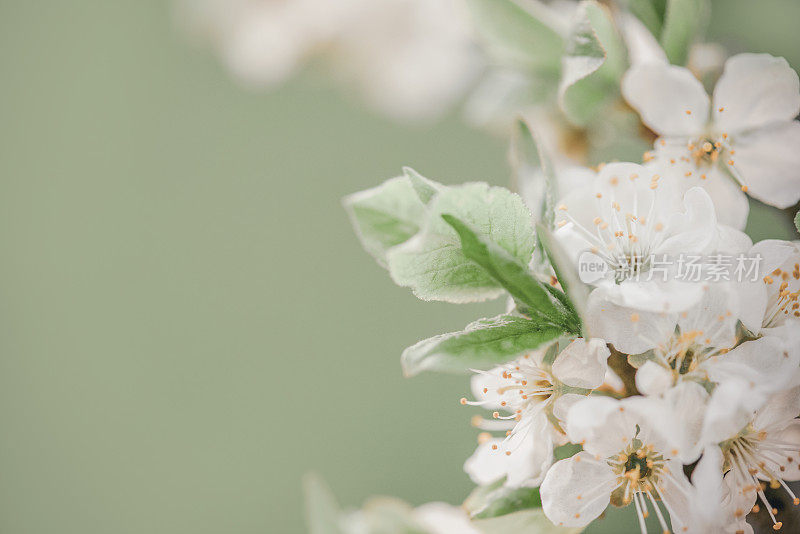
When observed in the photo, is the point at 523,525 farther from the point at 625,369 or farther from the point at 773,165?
the point at 773,165

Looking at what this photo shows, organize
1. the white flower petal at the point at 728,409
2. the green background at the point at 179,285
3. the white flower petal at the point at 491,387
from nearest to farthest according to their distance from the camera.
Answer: the white flower petal at the point at 728,409 < the white flower petal at the point at 491,387 < the green background at the point at 179,285

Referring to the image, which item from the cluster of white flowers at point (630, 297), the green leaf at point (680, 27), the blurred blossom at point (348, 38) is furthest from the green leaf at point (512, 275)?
the blurred blossom at point (348, 38)

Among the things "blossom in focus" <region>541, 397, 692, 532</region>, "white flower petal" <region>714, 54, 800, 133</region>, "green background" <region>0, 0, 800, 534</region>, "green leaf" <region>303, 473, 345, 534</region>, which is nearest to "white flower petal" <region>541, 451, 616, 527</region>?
"blossom in focus" <region>541, 397, 692, 532</region>

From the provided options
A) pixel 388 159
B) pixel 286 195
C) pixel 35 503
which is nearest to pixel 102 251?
pixel 286 195

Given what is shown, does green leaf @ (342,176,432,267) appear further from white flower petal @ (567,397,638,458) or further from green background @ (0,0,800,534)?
green background @ (0,0,800,534)

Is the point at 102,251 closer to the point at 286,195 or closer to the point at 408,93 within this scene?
the point at 286,195

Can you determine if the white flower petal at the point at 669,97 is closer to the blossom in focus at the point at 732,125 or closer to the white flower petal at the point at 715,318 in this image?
the blossom in focus at the point at 732,125
